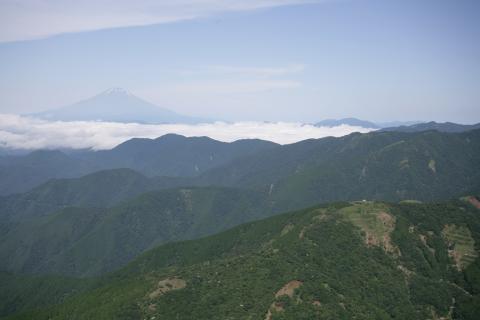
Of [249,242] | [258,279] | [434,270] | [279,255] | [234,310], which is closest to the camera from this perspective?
[234,310]

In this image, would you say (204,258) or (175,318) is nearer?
(175,318)

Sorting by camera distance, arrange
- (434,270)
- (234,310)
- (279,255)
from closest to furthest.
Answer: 1. (234,310)
2. (279,255)
3. (434,270)

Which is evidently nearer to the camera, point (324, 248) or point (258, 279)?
point (258, 279)

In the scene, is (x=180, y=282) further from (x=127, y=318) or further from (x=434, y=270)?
(x=434, y=270)

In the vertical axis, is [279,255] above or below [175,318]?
above

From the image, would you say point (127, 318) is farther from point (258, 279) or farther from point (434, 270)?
point (434, 270)

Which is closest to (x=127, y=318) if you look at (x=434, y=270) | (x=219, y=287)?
(x=219, y=287)

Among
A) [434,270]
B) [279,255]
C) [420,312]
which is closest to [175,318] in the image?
[279,255]
